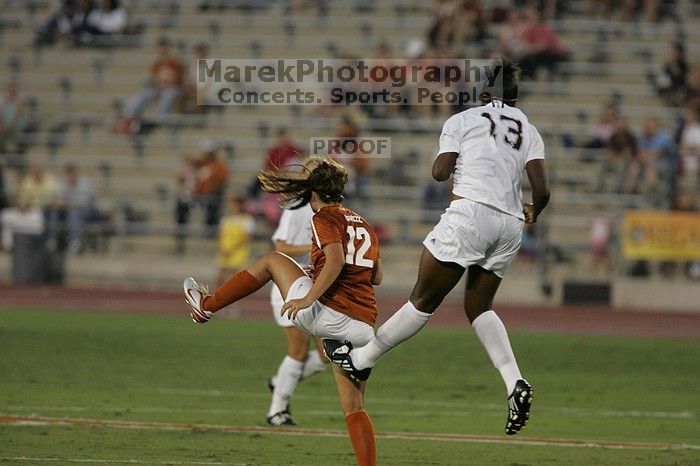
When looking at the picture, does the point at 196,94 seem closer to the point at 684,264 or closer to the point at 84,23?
the point at 84,23

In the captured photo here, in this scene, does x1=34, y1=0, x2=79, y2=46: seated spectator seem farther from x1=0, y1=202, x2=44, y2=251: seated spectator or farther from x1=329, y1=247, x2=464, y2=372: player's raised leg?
x1=329, y1=247, x2=464, y2=372: player's raised leg

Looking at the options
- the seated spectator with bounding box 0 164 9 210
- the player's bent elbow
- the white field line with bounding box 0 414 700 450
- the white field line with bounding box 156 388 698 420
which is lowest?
the seated spectator with bounding box 0 164 9 210

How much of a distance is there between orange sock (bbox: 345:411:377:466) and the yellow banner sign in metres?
17.5

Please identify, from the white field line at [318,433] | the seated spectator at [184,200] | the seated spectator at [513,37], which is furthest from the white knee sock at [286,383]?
the seated spectator at [513,37]

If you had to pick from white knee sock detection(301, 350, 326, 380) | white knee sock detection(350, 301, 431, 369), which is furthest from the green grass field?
white knee sock detection(350, 301, 431, 369)

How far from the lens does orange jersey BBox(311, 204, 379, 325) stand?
8.08 m

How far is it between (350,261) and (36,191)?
67.5 feet

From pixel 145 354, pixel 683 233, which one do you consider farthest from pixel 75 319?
pixel 683 233

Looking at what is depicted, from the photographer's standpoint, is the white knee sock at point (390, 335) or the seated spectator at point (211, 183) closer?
the white knee sock at point (390, 335)

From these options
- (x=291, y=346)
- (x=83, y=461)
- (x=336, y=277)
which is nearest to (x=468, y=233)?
(x=336, y=277)

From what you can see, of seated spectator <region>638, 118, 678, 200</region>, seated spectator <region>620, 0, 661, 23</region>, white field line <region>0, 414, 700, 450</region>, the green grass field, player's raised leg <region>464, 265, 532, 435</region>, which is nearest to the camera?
player's raised leg <region>464, 265, 532, 435</region>

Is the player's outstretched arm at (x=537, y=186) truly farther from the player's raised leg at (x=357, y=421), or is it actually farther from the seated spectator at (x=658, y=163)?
the seated spectator at (x=658, y=163)

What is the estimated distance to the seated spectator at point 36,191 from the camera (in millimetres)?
27516

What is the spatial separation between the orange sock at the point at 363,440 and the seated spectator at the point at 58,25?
25.8m
